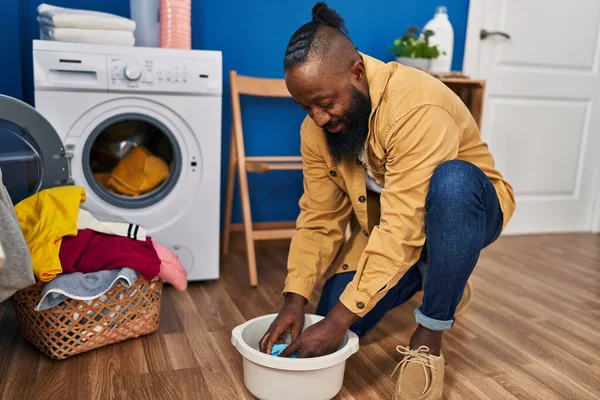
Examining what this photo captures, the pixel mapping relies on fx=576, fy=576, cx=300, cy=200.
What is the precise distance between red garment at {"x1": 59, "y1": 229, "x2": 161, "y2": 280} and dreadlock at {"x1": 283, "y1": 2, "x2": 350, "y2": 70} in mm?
657

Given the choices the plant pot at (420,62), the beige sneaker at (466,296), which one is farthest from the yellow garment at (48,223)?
the plant pot at (420,62)

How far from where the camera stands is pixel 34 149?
1.77 metres

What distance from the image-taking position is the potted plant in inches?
98.9

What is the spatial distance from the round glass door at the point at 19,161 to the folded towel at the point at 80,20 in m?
0.41

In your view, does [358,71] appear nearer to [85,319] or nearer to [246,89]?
[85,319]

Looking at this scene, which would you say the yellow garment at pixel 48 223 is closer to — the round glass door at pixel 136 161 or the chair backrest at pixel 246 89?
the round glass door at pixel 136 161

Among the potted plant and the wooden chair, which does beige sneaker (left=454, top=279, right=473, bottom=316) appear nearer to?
the wooden chair

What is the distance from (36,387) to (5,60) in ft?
4.28

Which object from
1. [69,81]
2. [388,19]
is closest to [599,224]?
[388,19]

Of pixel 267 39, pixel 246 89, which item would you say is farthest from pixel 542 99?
pixel 246 89

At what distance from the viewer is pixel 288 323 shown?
1333 millimetres

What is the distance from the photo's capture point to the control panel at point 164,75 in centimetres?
189

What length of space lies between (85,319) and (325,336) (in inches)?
26.4

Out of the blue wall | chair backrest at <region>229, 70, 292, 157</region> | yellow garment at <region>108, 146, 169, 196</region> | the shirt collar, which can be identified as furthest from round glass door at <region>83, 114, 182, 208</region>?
the shirt collar
